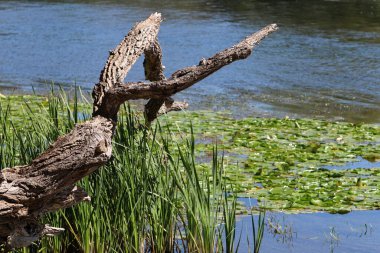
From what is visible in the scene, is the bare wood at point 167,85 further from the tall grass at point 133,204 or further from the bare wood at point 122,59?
the tall grass at point 133,204

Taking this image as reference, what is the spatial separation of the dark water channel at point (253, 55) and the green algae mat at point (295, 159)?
190 millimetres

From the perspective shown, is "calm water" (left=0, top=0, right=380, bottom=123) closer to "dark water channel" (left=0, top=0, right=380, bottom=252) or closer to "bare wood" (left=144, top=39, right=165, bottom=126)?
"dark water channel" (left=0, top=0, right=380, bottom=252)

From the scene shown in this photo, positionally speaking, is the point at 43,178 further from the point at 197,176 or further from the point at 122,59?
the point at 197,176

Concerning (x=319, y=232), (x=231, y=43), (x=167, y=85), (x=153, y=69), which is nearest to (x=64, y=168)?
(x=167, y=85)

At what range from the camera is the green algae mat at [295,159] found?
28.4 ft

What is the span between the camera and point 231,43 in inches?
781

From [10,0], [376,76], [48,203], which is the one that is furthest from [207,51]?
[48,203]

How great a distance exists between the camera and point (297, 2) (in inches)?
1110

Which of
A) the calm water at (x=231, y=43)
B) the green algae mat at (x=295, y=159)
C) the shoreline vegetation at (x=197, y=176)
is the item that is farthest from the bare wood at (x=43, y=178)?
the calm water at (x=231, y=43)

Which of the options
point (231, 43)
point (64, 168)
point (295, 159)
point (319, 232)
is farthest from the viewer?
point (231, 43)

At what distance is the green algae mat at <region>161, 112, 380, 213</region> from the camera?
341 inches

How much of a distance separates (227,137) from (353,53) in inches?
327

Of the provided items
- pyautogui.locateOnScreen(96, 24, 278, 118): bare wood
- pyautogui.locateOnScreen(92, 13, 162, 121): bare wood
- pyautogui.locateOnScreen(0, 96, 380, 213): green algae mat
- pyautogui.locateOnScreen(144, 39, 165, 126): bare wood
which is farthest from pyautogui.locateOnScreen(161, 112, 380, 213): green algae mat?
pyautogui.locateOnScreen(96, 24, 278, 118): bare wood

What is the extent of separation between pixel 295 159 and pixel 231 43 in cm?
993
